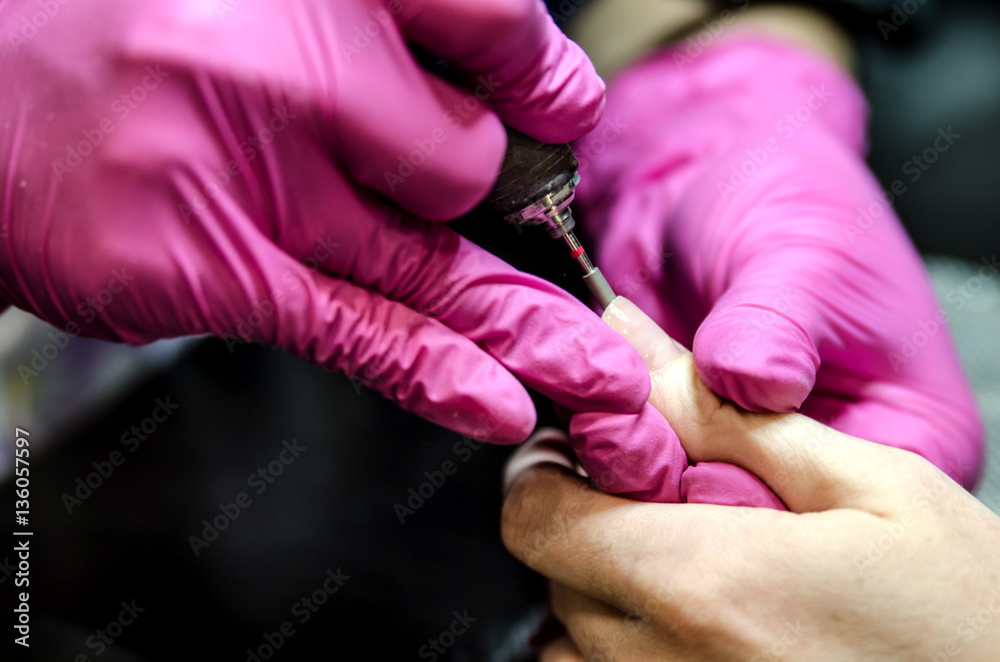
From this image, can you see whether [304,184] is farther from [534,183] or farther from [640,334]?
[640,334]

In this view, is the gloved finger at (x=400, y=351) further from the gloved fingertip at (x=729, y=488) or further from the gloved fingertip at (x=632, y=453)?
the gloved fingertip at (x=729, y=488)

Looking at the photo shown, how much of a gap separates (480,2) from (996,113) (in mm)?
1202

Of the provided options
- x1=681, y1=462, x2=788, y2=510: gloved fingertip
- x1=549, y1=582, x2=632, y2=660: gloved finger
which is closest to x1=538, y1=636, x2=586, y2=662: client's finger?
x1=549, y1=582, x2=632, y2=660: gloved finger

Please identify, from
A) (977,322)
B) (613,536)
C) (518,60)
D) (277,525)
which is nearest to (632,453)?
(613,536)

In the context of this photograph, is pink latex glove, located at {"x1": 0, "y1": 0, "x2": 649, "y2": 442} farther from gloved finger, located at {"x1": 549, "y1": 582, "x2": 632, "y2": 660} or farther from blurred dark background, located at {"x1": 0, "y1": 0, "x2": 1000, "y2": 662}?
blurred dark background, located at {"x1": 0, "y1": 0, "x2": 1000, "y2": 662}

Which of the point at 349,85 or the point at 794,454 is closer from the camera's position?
the point at 349,85

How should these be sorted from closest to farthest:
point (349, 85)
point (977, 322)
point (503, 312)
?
point (349, 85) < point (503, 312) < point (977, 322)

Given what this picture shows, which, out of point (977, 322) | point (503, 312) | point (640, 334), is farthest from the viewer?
point (977, 322)

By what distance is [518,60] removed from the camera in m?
0.50

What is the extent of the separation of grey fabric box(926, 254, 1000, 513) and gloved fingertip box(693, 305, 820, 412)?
630 mm

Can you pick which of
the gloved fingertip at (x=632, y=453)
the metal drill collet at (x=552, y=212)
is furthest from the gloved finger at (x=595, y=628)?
the metal drill collet at (x=552, y=212)

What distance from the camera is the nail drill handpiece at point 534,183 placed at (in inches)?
21.5

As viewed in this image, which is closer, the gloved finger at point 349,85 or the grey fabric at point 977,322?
the gloved finger at point 349,85

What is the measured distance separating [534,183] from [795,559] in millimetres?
371
